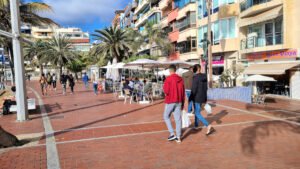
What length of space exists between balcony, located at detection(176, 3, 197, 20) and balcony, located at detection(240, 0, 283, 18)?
30.1ft

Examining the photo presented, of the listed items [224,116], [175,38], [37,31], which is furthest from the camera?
[37,31]

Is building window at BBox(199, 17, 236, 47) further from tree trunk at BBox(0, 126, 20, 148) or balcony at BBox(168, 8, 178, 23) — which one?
tree trunk at BBox(0, 126, 20, 148)

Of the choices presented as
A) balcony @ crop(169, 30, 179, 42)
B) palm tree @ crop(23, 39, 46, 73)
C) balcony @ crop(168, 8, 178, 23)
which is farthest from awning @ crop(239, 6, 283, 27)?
palm tree @ crop(23, 39, 46, 73)

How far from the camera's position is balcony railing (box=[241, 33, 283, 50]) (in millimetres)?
20953

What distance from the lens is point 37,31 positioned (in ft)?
372

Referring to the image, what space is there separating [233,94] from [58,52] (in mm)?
39876

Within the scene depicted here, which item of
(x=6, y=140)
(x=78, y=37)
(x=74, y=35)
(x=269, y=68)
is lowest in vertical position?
(x=6, y=140)

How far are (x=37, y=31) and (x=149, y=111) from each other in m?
113

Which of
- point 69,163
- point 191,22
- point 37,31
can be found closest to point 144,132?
point 69,163

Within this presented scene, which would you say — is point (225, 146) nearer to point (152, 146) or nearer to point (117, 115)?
point (152, 146)

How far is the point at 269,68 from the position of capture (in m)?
20.7

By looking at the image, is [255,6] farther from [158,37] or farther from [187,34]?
[158,37]

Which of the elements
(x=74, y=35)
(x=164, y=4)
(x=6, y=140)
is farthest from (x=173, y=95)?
(x=74, y=35)

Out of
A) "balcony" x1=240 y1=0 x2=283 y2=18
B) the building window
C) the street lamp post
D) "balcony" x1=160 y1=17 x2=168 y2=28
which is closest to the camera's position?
the street lamp post
